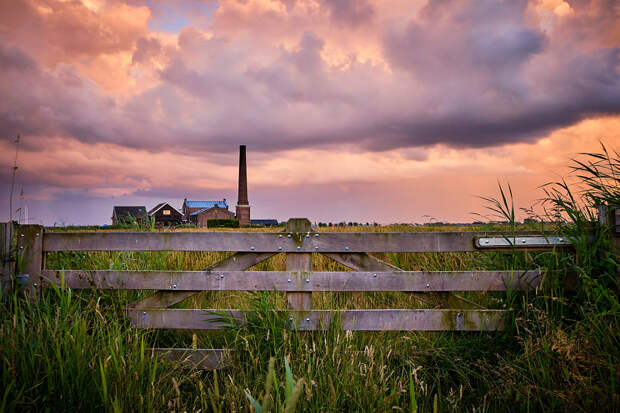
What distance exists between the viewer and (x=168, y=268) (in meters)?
6.90

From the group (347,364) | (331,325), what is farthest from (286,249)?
(347,364)

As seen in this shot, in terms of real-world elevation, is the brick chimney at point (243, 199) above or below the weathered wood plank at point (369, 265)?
above

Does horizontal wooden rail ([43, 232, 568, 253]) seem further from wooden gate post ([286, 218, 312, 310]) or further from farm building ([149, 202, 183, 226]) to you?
farm building ([149, 202, 183, 226])

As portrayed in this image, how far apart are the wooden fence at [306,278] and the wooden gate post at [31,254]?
1 cm

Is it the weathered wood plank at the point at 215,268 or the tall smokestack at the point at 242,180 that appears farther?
the tall smokestack at the point at 242,180

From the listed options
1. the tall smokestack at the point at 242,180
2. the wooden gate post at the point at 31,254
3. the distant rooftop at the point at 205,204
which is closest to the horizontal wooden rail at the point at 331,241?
the wooden gate post at the point at 31,254

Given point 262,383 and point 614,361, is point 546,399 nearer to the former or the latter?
point 614,361

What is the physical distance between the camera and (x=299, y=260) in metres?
4.39

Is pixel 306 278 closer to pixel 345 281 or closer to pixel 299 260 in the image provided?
pixel 299 260

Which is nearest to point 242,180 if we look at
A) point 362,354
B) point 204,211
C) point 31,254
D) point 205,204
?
point 204,211

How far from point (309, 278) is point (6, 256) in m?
3.49

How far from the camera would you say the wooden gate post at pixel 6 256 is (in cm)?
446

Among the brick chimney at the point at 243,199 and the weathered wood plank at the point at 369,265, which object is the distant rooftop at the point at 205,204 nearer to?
the brick chimney at the point at 243,199

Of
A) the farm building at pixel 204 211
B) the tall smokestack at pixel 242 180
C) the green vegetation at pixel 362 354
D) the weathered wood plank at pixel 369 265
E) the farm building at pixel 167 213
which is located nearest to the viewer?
the green vegetation at pixel 362 354
